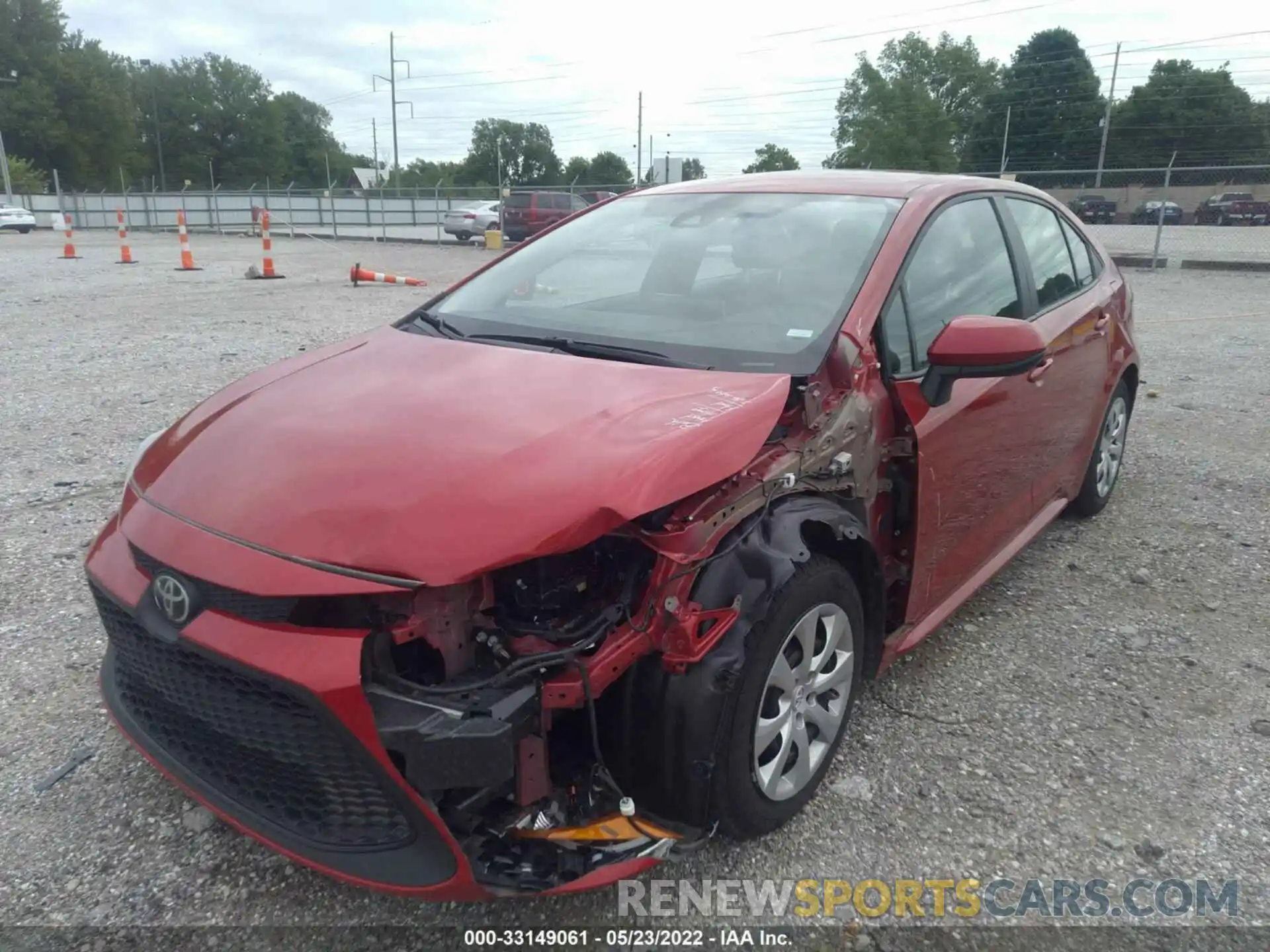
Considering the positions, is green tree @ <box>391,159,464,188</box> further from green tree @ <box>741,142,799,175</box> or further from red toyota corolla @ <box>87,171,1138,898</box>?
red toyota corolla @ <box>87,171,1138,898</box>

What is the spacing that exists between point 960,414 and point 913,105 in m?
66.1

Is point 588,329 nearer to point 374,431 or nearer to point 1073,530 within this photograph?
point 374,431

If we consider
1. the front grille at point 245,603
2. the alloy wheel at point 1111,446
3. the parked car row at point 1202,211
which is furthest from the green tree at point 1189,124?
the front grille at point 245,603

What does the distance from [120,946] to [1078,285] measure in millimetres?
4056

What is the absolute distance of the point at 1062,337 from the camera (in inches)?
140

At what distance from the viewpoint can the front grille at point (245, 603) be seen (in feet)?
6.01

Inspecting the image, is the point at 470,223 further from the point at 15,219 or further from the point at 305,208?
the point at 15,219

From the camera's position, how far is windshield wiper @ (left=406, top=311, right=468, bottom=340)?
297 cm

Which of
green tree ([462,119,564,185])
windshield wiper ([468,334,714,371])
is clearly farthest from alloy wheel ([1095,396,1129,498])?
green tree ([462,119,564,185])

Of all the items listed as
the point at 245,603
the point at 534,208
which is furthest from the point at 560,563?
the point at 534,208

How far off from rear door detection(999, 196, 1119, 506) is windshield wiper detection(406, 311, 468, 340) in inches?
78.1

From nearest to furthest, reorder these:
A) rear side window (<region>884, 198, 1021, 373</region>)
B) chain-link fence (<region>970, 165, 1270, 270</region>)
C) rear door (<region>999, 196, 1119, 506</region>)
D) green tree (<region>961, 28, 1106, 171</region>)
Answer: rear side window (<region>884, 198, 1021, 373</region>) < rear door (<region>999, 196, 1119, 506</region>) < chain-link fence (<region>970, 165, 1270, 270</region>) < green tree (<region>961, 28, 1106, 171</region>)

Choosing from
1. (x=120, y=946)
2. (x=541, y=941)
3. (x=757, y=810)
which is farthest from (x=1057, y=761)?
(x=120, y=946)

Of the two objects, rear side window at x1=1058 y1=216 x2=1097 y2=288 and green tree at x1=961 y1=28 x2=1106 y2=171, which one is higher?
green tree at x1=961 y1=28 x2=1106 y2=171
